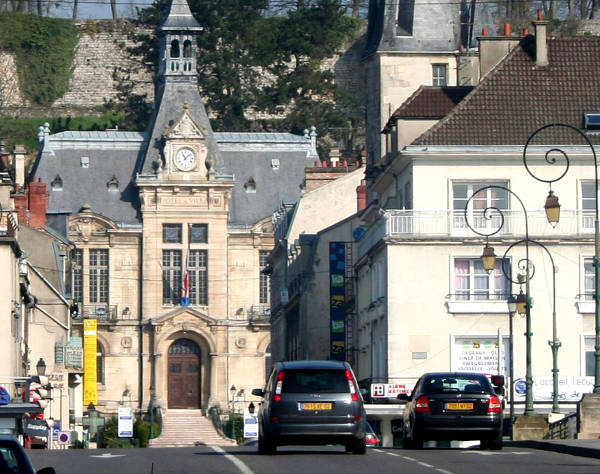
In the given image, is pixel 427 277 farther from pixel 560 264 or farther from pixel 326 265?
pixel 326 265

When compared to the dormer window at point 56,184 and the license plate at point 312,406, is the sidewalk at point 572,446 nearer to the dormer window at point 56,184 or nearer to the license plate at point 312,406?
the license plate at point 312,406

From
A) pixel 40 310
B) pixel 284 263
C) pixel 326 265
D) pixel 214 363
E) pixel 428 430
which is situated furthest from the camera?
pixel 214 363

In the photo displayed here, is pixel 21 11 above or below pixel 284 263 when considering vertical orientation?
above

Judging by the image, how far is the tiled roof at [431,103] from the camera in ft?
236

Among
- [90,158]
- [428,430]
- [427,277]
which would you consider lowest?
[428,430]

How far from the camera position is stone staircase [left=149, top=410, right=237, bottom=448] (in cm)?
10456

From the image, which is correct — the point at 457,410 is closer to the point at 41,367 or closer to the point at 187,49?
the point at 41,367

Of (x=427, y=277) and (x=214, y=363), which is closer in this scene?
(x=427, y=277)

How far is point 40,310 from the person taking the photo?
8125 cm

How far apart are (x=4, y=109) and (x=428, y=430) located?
335ft

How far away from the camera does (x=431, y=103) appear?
7244cm

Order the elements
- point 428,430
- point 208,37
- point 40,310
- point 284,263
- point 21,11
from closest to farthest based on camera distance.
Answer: point 428,430 < point 40,310 < point 284,263 < point 208,37 < point 21,11

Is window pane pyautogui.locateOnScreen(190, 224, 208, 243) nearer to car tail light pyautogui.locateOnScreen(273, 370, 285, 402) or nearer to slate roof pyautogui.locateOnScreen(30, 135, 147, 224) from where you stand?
slate roof pyautogui.locateOnScreen(30, 135, 147, 224)

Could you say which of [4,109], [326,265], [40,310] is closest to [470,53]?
[326,265]
